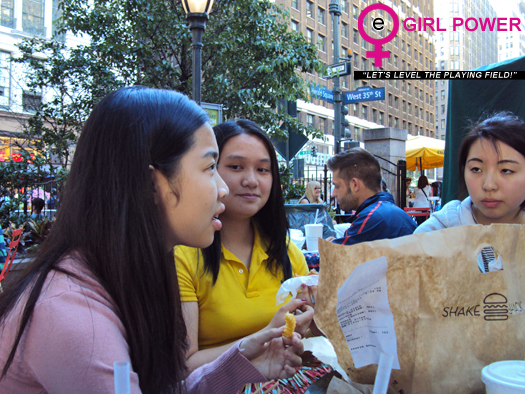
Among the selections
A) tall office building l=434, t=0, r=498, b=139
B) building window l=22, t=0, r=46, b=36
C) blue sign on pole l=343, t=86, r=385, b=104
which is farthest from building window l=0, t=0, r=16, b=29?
tall office building l=434, t=0, r=498, b=139

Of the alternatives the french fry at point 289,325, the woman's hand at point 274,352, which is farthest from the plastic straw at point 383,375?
the woman's hand at point 274,352

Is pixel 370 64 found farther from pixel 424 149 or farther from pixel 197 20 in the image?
pixel 197 20

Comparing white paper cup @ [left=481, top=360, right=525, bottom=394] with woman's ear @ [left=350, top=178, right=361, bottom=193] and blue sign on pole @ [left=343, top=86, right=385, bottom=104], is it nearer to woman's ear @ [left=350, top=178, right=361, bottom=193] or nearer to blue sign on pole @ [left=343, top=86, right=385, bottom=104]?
woman's ear @ [left=350, top=178, right=361, bottom=193]

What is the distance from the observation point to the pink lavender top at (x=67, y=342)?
720mm

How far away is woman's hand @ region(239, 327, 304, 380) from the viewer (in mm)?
1264

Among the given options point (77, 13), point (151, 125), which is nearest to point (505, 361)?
point (151, 125)

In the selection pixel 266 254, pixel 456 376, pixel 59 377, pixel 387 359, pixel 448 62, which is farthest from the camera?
pixel 448 62

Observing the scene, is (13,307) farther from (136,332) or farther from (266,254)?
(266,254)

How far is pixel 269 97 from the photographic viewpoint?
8.68 m

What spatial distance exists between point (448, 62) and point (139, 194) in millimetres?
91446

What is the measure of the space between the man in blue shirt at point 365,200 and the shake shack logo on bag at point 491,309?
103 inches

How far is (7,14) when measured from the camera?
2147cm

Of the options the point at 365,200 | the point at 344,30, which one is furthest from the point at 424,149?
the point at 344,30

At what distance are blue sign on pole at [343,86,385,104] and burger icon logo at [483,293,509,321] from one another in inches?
389
